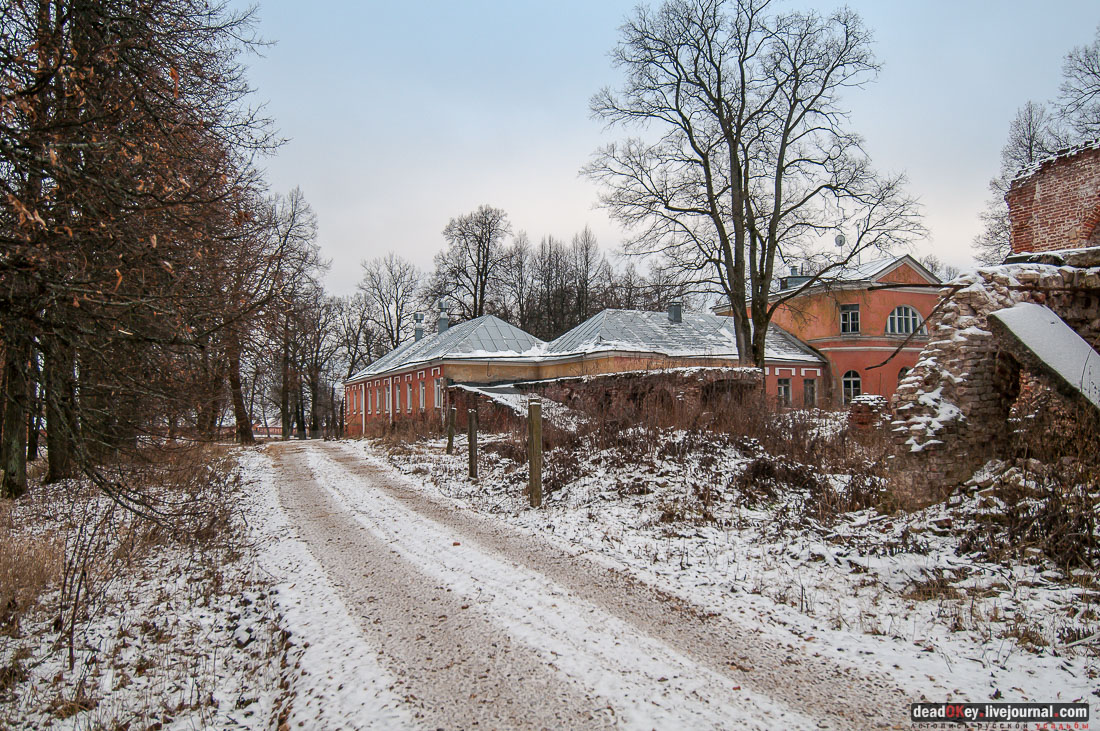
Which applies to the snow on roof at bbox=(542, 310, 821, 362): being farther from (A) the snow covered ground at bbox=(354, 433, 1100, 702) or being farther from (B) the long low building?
(A) the snow covered ground at bbox=(354, 433, 1100, 702)

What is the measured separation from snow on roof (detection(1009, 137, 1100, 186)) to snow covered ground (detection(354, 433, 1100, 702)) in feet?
33.6

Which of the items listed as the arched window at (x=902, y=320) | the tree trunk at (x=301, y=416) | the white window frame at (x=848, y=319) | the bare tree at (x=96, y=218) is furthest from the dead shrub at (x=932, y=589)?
the tree trunk at (x=301, y=416)

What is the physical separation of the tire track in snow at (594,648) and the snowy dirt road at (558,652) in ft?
0.04

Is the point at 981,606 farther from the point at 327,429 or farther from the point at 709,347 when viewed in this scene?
the point at 327,429

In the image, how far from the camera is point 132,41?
5.24 meters

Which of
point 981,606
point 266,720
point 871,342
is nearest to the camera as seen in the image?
point 266,720

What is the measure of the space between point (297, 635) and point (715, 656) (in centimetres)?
315

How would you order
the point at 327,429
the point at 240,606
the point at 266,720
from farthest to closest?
the point at 327,429 → the point at 240,606 → the point at 266,720

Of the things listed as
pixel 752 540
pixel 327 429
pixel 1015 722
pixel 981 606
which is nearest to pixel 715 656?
pixel 1015 722

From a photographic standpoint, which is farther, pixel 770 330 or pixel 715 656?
pixel 770 330

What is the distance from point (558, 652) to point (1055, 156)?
1543 cm

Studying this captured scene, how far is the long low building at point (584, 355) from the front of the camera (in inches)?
1139

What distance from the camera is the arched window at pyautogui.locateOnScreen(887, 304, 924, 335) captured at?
3594 cm

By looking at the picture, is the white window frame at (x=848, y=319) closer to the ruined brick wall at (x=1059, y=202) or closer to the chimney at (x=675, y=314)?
the chimney at (x=675, y=314)
